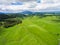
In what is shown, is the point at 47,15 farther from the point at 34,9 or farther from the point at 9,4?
the point at 9,4

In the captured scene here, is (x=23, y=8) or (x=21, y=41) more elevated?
(x=23, y=8)

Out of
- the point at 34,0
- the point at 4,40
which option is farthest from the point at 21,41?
the point at 34,0

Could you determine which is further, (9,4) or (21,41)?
(9,4)

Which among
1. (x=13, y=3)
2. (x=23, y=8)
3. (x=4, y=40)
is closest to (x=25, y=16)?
(x=23, y=8)

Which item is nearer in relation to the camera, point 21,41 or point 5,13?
point 21,41

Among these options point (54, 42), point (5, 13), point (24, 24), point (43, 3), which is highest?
point (43, 3)

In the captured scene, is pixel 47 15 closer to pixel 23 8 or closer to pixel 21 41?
pixel 23 8
